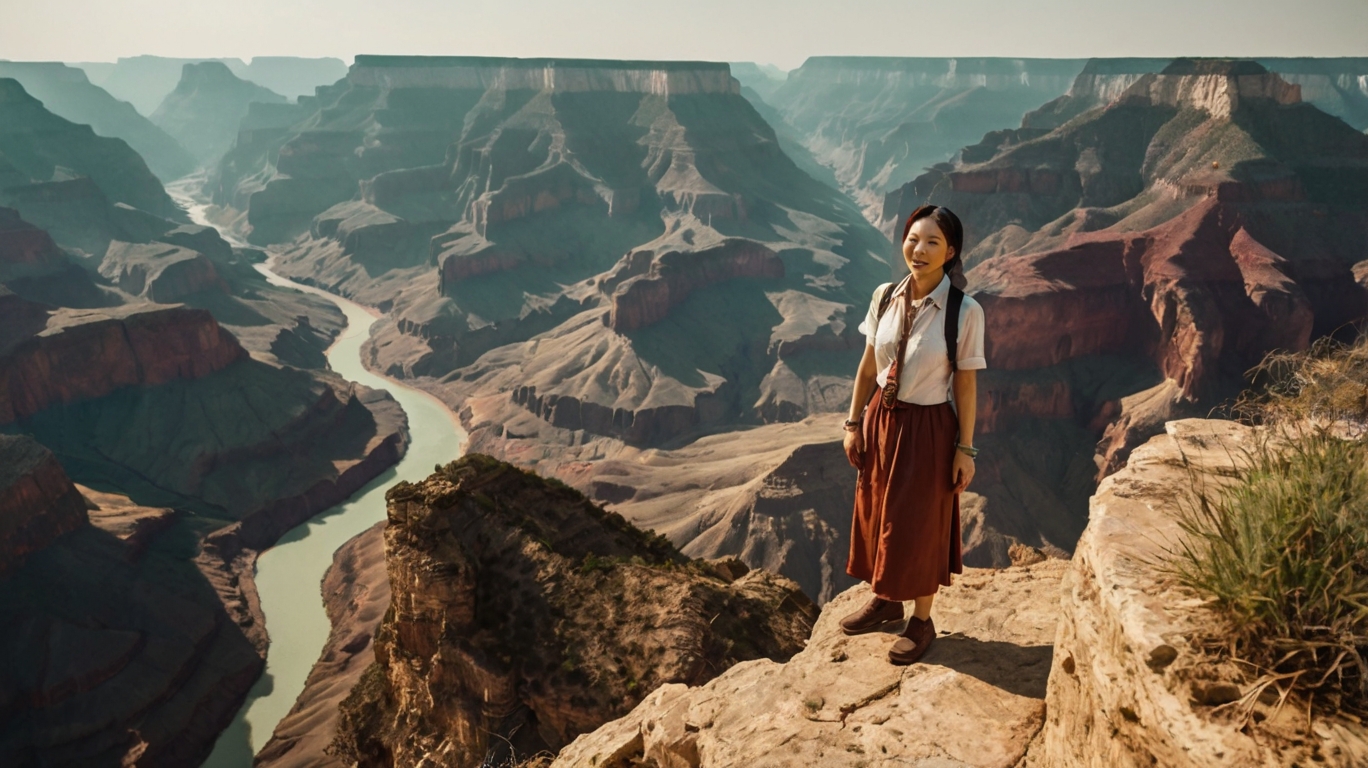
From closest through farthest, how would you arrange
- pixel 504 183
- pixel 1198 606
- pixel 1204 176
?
pixel 1198 606 < pixel 1204 176 < pixel 504 183

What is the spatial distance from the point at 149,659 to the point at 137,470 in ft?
86.2

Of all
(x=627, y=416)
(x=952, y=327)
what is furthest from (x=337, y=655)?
(x=952, y=327)

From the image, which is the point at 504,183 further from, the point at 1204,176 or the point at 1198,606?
the point at 1198,606

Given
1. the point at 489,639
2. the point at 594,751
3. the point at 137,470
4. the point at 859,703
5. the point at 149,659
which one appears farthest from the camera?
the point at 137,470

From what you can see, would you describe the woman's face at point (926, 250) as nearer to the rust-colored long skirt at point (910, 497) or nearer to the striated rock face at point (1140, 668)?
the rust-colored long skirt at point (910, 497)

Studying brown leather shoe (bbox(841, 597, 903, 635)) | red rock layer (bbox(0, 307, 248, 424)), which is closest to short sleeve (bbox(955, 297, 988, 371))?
brown leather shoe (bbox(841, 597, 903, 635))

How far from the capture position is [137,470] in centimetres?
6228

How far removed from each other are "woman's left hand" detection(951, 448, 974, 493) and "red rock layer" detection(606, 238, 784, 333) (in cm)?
7758

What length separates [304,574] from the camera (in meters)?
53.4

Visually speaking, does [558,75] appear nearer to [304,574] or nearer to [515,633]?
[304,574]

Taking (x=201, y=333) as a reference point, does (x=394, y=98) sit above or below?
above

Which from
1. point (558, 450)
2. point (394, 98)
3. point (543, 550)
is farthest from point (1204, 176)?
point (394, 98)

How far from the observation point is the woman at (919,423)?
Result: 8.88 m

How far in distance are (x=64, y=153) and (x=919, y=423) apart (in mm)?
168001
